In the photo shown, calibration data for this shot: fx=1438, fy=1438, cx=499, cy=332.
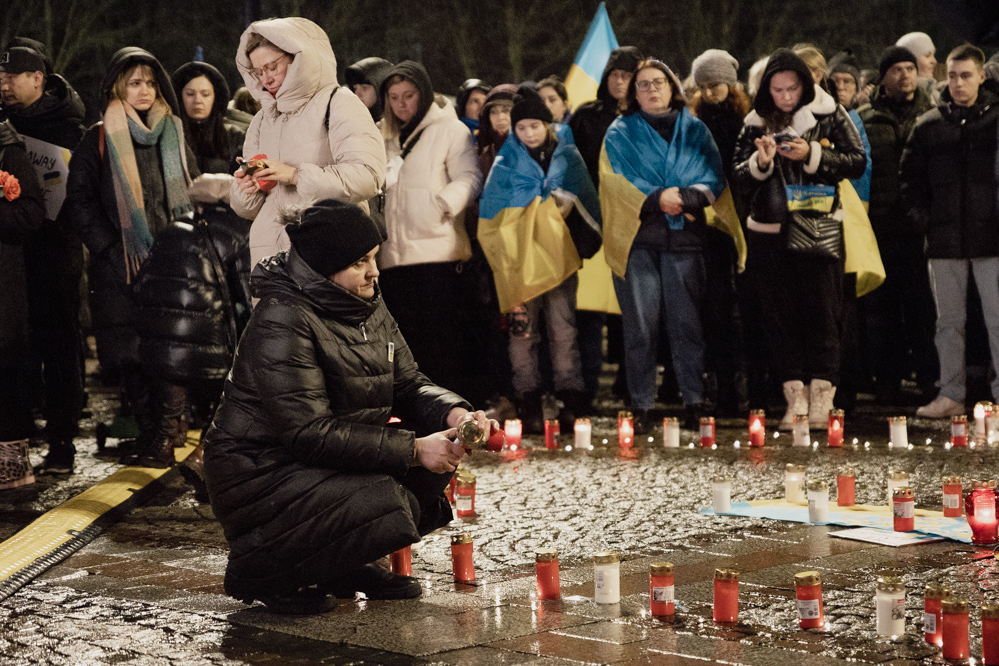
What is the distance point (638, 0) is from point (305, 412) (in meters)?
25.1

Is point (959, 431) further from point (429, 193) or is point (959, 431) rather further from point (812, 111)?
point (429, 193)

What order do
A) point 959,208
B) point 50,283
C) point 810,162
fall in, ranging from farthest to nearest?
point 959,208
point 810,162
point 50,283

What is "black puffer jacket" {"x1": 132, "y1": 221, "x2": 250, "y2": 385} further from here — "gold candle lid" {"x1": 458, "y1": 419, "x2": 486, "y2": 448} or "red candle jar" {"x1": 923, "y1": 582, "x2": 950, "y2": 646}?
"red candle jar" {"x1": 923, "y1": 582, "x2": 950, "y2": 646}

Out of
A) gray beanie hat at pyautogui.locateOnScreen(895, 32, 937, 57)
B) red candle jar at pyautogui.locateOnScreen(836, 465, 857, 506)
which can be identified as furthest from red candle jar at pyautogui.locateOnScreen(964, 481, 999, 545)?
gray beanie hat at pyautogui.locateOnScreen(895, 32, 937, 57)

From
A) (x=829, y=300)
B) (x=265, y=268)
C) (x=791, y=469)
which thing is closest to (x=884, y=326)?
(x=829, y=300)

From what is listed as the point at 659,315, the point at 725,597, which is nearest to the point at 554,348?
the point at 659,315

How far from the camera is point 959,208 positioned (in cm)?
1109

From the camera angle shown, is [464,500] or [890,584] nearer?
[890,584]

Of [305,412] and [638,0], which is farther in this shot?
[638,0]

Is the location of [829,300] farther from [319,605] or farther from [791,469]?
[319,605]

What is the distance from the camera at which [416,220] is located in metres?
10.8

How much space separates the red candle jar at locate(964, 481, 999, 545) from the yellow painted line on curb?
14.0 feet

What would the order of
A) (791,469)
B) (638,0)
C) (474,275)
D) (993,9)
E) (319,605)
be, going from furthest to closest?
(638,0)
(474,275)
(791,469)
(319,605)
(993,9)

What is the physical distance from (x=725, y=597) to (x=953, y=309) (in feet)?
21.9
